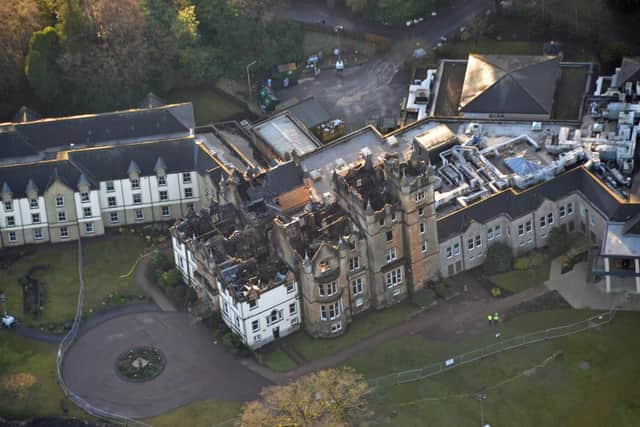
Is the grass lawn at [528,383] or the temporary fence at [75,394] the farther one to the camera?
the temporary fence at [75,394]

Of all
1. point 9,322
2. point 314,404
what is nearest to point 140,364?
point 9,322

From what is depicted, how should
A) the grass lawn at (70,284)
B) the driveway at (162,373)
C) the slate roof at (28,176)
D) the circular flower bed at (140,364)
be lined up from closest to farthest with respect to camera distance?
1. the driveway at (162,373)
2. the circular flower bed at (140,364)
3. the grass lawn at (70,284)
4. the slate roof at (28,176)

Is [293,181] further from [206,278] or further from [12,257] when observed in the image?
[12,257]

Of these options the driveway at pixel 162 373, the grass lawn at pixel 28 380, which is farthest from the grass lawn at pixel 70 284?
the grass lawn at pixel 28 380

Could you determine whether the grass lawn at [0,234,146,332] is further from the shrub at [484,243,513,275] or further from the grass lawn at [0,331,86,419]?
the shrub at [484,243,513,275]

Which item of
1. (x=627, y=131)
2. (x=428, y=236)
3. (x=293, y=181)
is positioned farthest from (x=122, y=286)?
(x=627, y=131)

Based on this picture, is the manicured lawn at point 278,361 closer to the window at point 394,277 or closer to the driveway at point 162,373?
the driveway at point 162,373

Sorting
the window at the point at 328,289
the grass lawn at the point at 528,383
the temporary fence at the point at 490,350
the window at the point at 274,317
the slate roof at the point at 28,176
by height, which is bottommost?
the grass lawn at the point at 528,383

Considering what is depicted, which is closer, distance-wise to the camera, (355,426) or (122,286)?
(355,426)
